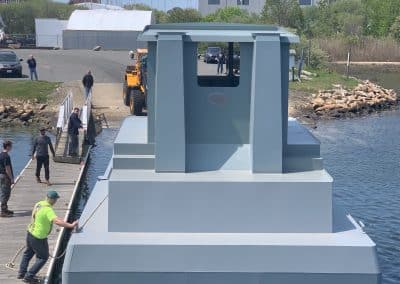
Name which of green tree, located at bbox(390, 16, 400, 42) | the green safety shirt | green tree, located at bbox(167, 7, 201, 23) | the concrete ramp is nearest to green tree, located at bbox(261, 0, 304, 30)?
green tree, located at bbox(167, 7, 201, 23)

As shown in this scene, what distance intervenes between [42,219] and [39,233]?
278 millimetres

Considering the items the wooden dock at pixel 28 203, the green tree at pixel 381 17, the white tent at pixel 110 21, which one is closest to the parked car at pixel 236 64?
the wooden dock at pixel 28 203

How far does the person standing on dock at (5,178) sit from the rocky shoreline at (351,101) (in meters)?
23.9

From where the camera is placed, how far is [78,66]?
49344mm

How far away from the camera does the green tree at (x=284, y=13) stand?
254 ft

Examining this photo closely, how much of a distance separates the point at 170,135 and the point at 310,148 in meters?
2.12

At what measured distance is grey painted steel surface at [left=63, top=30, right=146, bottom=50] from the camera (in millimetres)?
70750

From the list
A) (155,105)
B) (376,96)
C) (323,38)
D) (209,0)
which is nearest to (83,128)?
(155,105)

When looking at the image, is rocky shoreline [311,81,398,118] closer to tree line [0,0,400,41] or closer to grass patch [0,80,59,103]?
grass patch [0,80,59,103]

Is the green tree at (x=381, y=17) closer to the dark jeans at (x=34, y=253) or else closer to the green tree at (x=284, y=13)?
the green tree at (x=284, y=13)

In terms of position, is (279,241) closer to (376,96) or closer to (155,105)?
(155,105)

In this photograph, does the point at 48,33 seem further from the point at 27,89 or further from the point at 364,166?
the point at 364,166

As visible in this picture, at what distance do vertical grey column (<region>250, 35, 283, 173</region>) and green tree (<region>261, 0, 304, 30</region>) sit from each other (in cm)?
6677

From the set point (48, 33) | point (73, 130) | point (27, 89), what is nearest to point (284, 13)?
point (48, 33)
